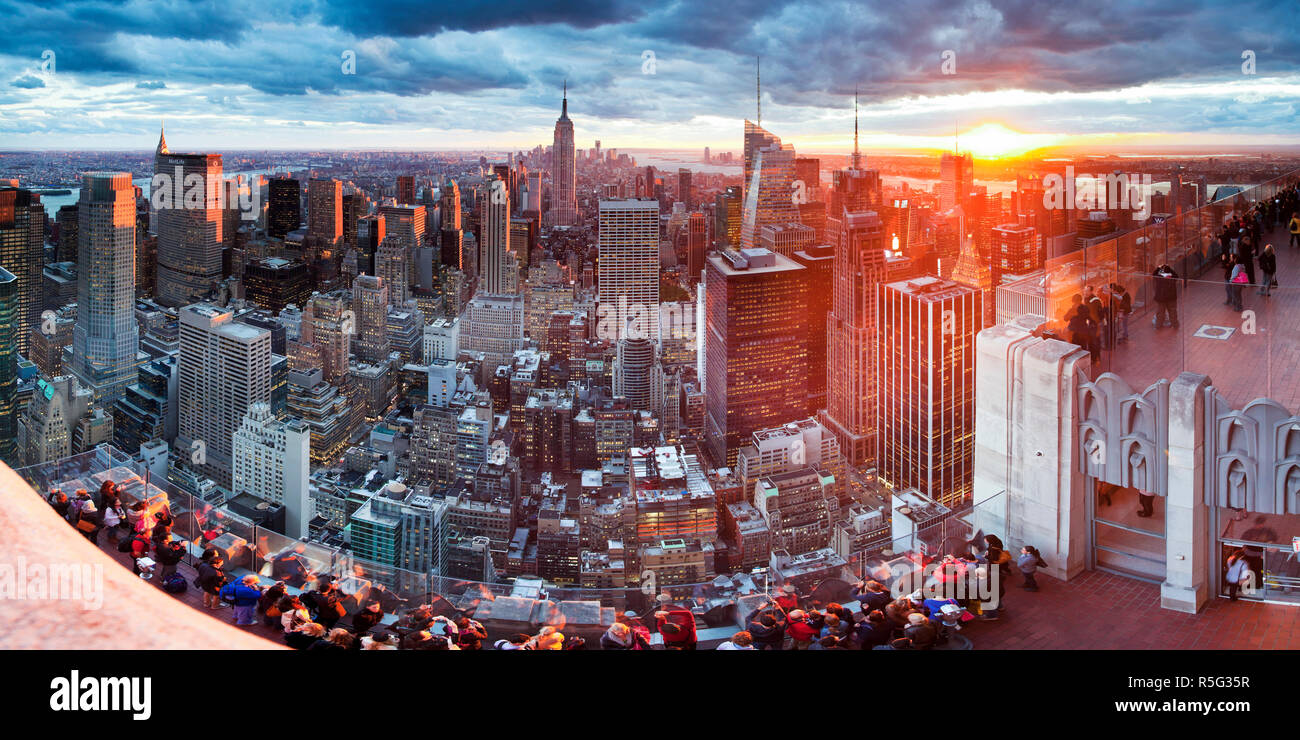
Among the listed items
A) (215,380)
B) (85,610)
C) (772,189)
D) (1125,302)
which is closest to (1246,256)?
(1125,302)

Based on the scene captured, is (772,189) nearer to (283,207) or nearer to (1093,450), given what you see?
(283,207)

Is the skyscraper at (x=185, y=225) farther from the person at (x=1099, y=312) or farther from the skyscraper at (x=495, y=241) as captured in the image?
the person at (x=1099, y=312)

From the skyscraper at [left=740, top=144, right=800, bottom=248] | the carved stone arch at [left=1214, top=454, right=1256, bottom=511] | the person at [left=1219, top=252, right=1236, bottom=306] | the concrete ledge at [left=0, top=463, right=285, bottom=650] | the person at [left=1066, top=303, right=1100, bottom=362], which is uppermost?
the skyscraper at [left=740, top=144, right=800, bottom=248]

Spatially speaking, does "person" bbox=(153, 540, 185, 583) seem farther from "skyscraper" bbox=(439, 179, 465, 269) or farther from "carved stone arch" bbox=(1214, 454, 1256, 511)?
"skyscraper" bbox=(439, 179, 465, 269)

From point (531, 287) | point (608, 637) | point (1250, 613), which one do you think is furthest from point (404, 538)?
point (531, 287)

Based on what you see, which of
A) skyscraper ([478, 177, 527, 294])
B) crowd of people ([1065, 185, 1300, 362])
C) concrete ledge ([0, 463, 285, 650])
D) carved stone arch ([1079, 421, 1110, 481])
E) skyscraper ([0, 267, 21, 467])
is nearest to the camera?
concrete ledge ([0, 463, 285, 650])

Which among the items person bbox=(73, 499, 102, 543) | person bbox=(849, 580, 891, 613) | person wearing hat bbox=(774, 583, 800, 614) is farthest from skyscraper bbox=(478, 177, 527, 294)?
person bbox=(849, 580, 891, 613)
